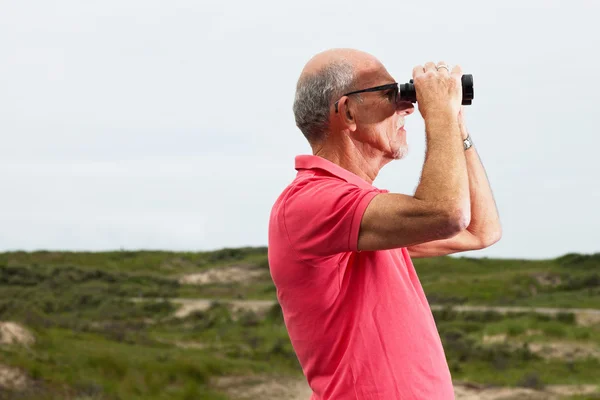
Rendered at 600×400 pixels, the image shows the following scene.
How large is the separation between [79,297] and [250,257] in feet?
42.6

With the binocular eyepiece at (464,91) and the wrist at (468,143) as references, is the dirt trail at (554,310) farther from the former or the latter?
the binocular eyepiece at (464,91)

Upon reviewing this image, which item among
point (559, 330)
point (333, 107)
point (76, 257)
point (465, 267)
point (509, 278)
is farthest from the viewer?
point (76, 257)

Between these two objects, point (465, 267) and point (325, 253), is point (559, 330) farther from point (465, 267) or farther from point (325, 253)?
point (325, 253)

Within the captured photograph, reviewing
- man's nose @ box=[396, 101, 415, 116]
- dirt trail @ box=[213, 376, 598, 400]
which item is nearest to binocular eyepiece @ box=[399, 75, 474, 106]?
man's nose @ box=[396, 101, 415, 116]

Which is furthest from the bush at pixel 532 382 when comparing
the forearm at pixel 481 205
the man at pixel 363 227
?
the man at pixel 363 227

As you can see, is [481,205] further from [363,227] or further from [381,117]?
[363,227]

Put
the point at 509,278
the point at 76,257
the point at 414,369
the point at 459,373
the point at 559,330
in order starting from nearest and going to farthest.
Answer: the point at 414,369
the point at 459,373
the point at 559,330
the point at 509,278
the point at 76,257

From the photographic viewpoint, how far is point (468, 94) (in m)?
3.03

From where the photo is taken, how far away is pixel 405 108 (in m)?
3.04

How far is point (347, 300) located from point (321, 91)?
2.16 feet

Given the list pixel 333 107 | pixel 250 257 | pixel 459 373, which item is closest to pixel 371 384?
pixel 333 107

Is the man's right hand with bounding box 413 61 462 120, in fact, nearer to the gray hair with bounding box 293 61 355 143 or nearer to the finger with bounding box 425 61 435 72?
the finger with bounding box 425 61 435 72

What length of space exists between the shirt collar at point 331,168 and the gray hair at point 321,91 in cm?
10

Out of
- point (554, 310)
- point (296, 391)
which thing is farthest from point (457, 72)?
point (554, 310)
